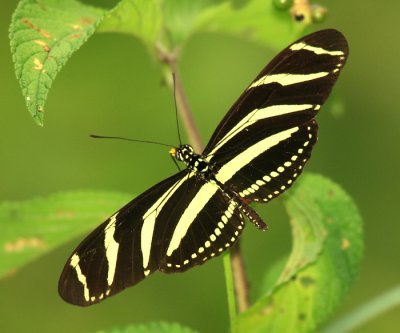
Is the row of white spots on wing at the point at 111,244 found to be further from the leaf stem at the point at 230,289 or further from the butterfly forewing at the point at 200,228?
the leaf stem at the point at 230,289

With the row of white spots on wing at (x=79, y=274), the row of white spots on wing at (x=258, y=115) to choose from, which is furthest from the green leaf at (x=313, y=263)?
the row of white spots on wing at (x=79, y=274)

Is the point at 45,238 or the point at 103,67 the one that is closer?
the point at 45,238

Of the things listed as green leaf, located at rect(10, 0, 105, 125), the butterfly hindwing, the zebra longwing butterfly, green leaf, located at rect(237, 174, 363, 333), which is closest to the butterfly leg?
the zebra longwing butterfly

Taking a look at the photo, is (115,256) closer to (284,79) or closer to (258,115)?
(258,115)

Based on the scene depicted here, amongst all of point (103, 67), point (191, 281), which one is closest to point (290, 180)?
point (191, 281)

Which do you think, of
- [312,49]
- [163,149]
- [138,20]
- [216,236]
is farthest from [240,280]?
[163,149]

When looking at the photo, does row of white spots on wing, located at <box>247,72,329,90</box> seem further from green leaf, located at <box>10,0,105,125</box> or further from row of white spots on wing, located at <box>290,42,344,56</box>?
green leaf, located at <box>10,0,105,125</box>

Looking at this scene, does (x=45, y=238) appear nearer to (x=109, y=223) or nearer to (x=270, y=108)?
(x=109, y=223)
